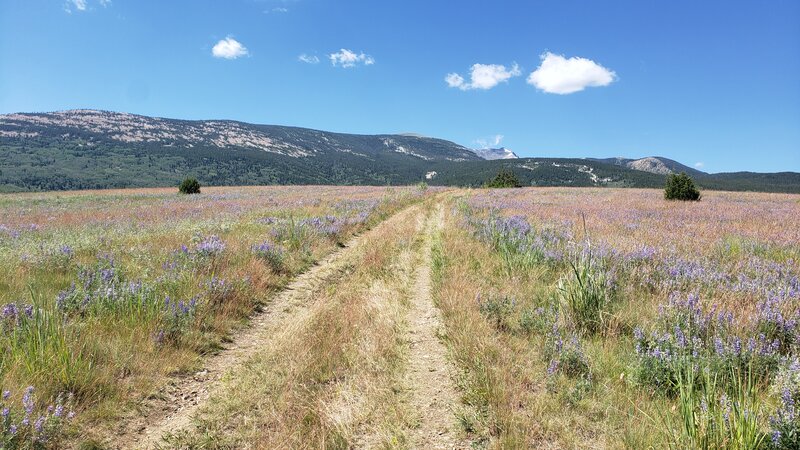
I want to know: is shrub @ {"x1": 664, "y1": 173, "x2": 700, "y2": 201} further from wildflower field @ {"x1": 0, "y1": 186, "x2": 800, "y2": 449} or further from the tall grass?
the tall grass

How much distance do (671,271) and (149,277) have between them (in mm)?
9541

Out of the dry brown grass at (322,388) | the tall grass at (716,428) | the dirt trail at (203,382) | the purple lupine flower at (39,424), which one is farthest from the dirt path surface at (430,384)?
the purple lupine flower at (39,424)

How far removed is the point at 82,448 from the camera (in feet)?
9.86

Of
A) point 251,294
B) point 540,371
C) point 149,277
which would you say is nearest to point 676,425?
point 540,371

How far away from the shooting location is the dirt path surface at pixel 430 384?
3.18 meters

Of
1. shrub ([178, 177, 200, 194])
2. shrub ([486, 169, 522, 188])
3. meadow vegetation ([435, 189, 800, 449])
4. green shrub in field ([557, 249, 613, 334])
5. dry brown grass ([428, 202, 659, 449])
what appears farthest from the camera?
shrub ([486, 169, 522, 188])

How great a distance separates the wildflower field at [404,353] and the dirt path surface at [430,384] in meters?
0.02

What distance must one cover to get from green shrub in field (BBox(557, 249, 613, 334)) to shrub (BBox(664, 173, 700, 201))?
2749cm

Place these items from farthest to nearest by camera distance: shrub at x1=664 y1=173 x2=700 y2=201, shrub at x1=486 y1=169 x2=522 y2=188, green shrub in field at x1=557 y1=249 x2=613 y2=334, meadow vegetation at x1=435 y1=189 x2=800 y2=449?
shrub at x1=486 y1=169 x2=522 y2=188, shrub at x1=664 y1=173 x2=700 y2=201, green shrub in field at x1=557 y1=249 x2=613 y2=334, meadow vegetation at x1=435 y1=189 x2=800 y2=449

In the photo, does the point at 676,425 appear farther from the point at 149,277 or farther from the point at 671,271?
the point at 149,277

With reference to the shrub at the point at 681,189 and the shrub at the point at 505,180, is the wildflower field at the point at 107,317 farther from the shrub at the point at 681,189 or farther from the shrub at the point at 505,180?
the shrub at the point at 505,180

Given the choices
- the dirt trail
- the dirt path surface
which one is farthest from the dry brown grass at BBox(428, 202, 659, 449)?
the dirt trail

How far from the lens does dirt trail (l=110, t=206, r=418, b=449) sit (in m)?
3.31

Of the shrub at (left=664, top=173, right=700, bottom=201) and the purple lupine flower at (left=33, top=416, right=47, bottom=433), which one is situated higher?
the shrub at (left=664, top=173, right=700, bottom=201)
